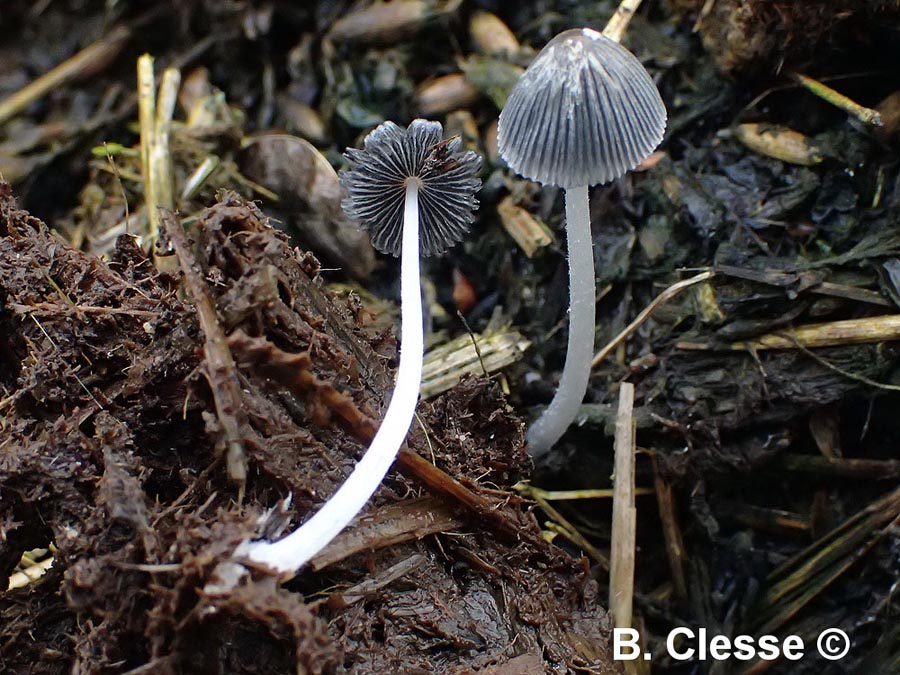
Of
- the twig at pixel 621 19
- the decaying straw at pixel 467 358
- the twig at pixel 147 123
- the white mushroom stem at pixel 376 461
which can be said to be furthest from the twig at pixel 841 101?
the twig at pixel 147 123

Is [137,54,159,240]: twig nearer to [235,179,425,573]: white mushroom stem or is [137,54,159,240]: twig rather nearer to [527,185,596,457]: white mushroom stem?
[235,179,425,573]: white mushroom stem

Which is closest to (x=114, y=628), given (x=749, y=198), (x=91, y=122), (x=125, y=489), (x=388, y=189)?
(x=125, y=489)

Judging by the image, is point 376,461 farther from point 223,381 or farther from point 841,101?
point 841,101

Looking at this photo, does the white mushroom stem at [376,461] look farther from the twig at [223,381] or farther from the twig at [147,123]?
the twig at [147,123]

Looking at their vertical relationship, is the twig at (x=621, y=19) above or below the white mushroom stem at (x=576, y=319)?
above

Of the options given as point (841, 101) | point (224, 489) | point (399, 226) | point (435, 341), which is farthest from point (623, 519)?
point (841, 101)
